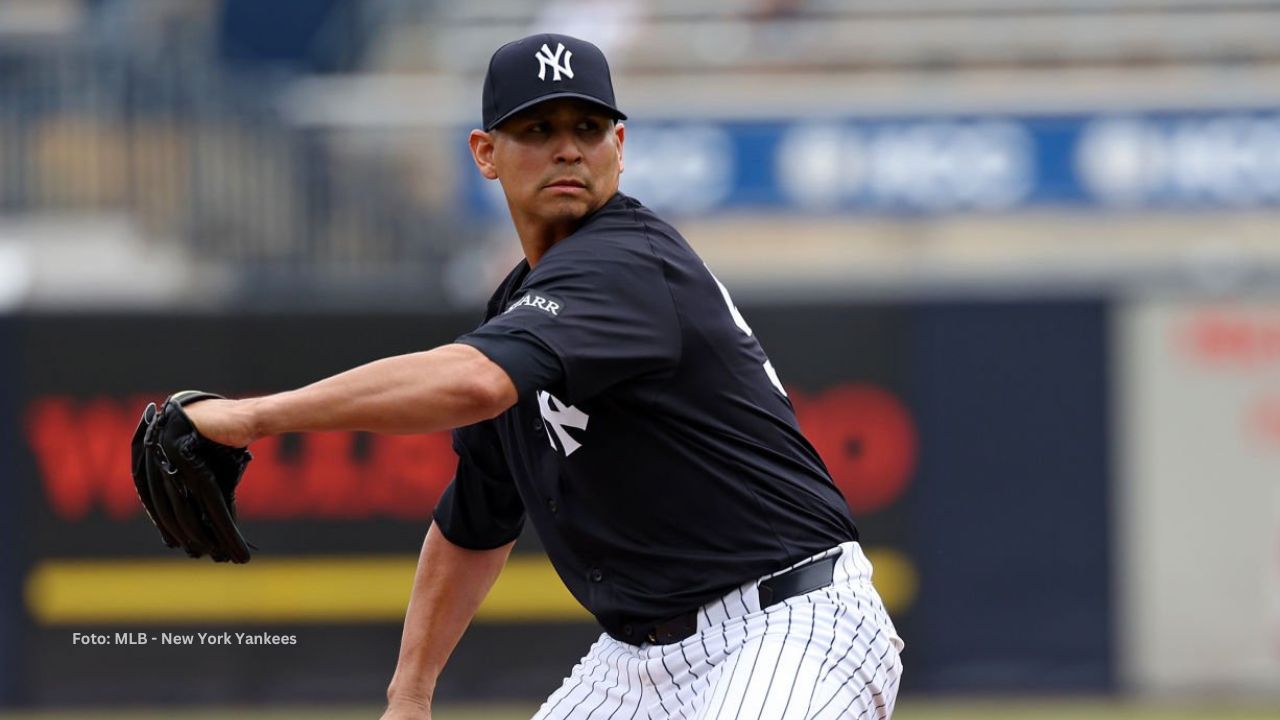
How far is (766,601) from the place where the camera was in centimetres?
408

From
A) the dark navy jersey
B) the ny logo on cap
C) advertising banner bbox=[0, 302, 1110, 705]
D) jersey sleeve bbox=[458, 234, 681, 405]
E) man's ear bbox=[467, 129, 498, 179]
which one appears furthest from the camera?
advertising banner bbox=[0, 302, 1110, 705]

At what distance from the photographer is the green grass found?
9.96 m

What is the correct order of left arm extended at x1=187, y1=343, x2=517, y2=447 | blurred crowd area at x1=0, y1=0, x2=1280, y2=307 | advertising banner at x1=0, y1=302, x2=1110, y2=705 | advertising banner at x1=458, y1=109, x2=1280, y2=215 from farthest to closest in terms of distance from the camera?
advertising banner at x1=458, y1=109, x2=1280, y2=215 < blurred crowd area at x1=0, y1=0, x2=1280, y2=307 < advertising banner at x1=0, y1=302, x2=1110, y2=705 < left arm extended at x1=187, y1=343, x2=517, y2=447

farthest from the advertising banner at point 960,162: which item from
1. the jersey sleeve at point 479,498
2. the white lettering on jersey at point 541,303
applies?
the white lettering on jersey at point 541,303

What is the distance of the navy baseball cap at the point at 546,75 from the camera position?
13.1 feet

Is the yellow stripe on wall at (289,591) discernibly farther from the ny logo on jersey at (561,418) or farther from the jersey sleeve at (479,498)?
the ny logo on jersey at (561,418)

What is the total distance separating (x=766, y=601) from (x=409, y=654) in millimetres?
922

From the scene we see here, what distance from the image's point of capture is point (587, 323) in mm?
3758

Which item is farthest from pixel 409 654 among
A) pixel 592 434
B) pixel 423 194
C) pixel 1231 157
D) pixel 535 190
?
pixel 1231 157

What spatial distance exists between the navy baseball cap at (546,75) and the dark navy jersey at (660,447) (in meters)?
0.24

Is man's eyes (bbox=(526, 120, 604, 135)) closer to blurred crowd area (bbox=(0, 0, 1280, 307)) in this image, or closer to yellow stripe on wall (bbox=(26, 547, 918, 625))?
yellow stripe on wall (bbox=(26, 547, 918, 625))

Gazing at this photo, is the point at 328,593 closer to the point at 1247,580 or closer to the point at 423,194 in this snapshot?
the point at 423,194

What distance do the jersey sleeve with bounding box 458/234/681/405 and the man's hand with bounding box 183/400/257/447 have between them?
406 millimetres

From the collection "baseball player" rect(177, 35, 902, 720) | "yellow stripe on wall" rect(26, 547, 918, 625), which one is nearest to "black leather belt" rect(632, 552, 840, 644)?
"baseball player" rect(177, 35, 902, 720)
